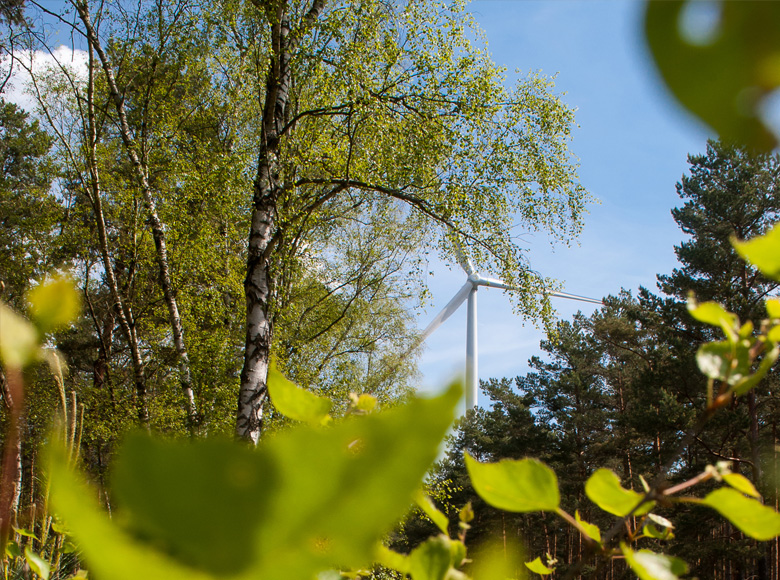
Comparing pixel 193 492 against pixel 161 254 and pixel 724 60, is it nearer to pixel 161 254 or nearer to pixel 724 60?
pixel 724 60

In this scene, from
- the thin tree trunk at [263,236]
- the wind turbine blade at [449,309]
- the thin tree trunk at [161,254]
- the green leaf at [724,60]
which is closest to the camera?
the green leaf at [724,60]

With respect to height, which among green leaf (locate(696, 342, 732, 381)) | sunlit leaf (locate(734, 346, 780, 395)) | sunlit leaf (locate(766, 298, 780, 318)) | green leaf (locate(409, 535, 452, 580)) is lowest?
green leaf (locate(409, 535, 452, 580))

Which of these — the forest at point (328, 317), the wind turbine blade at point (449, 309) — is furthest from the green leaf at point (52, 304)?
the wind turbine blade at point (449, 309)

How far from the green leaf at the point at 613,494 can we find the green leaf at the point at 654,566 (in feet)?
0.05

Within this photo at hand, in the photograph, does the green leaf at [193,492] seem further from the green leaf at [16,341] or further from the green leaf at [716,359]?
the green leaf at [716,359]

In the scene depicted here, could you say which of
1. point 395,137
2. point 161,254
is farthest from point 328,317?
point 395,137

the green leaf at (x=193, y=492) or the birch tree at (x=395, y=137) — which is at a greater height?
the birch tree at (x=395, y=137)

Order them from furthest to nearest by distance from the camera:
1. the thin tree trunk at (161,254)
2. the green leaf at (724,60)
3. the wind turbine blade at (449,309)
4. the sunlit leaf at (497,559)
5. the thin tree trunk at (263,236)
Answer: the wind turbine blade at (449,309), the thin tree trunk at (161,254), the thin tree trunk at (263,236), the sunlit leaf at (497,559), the green leaf at (724,60)

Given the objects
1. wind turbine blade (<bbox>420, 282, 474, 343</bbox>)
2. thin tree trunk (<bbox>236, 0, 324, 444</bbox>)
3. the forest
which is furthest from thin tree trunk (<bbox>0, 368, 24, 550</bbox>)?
wind turbine blade (<bbox>420, 282, 474, 343</bbox>)

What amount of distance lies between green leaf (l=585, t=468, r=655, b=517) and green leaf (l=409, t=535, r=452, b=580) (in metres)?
0.05

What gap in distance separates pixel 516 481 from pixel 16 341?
14 centimetres

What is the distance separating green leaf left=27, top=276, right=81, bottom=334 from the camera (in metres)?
0.14

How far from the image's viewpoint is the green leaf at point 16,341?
0.41 feet

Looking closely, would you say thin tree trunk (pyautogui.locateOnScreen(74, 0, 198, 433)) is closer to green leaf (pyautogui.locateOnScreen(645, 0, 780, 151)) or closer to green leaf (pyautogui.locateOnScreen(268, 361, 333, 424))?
green leaf (pyautogui.locateOnScreen(268, 361, 333, 424))
